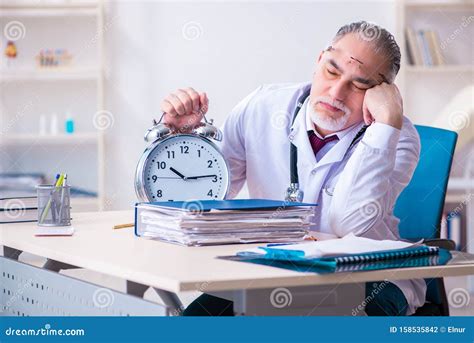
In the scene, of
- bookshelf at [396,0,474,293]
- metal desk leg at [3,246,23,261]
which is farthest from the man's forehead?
bookshelf at [396,0,474,293]

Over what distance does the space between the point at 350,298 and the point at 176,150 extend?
0.82m

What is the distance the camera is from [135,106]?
18.6ft

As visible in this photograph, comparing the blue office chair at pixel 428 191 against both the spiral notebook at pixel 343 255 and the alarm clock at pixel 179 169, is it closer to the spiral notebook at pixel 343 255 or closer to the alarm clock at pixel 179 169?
the alarm clock at pixel 179 169

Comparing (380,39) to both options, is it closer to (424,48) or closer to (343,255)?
(343,255)

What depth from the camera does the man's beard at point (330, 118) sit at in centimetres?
233

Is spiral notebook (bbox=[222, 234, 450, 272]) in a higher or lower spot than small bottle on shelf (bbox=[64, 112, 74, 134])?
lower

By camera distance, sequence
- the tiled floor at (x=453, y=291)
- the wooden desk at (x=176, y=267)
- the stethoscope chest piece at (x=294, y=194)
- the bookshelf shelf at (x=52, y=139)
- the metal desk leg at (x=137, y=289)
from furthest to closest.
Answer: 1. the bookshelf shelf at (x=52, y=139)
2. the tiled floor at (x=453, y=291)
3. the stethoscope chest piece at (x=294, y=194)
4. the metal desk leg at (x=137, y=289)
5. the wooden desk at (x=176, y=267)

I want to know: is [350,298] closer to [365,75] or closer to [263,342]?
[263,342]

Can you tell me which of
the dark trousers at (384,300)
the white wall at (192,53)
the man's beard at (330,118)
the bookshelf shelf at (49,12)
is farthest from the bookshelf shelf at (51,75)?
the dark trousers at (384,300)

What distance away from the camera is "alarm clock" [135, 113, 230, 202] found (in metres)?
2.24

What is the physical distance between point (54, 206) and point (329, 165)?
2.45 feet

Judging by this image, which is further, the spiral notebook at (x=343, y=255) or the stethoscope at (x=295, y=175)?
the stethoscope at (x=295, y=175)

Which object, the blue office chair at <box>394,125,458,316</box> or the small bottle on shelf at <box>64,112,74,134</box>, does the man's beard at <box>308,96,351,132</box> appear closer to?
the blue office chair at <box>394,125,458,316</box>

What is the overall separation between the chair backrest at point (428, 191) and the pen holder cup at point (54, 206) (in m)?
1.03
